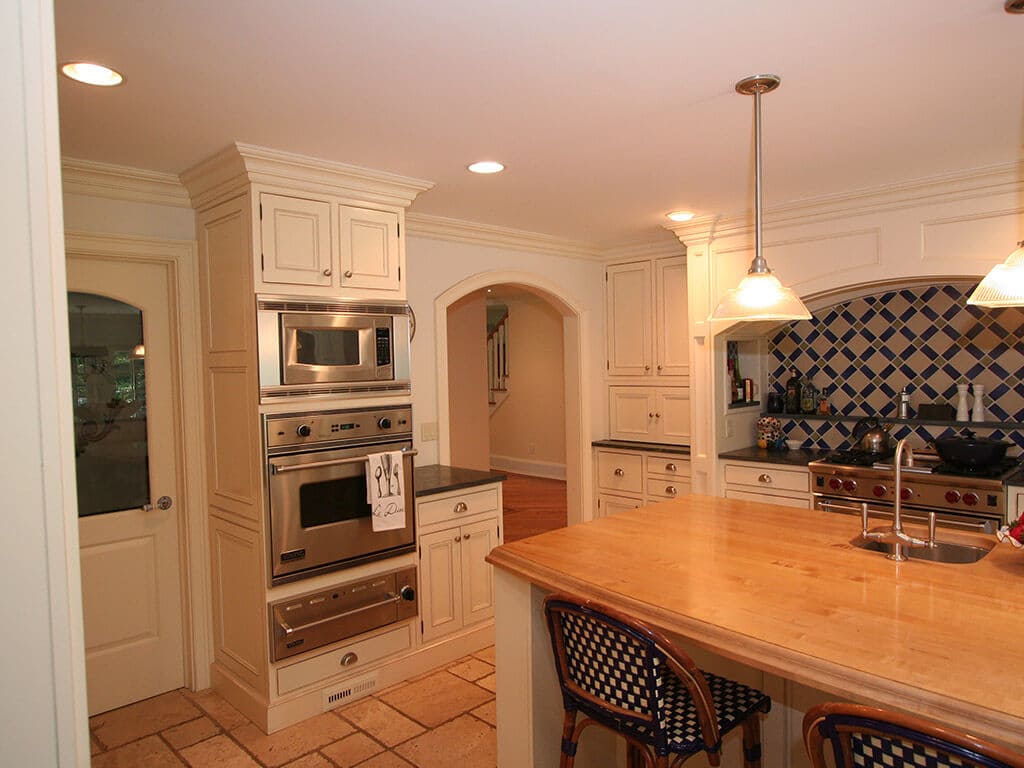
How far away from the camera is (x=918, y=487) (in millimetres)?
3576

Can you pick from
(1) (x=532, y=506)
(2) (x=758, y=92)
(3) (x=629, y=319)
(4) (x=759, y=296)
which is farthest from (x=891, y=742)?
(1) (x=532, y=506)

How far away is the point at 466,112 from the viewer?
2391mm

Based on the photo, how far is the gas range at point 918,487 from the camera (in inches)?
132

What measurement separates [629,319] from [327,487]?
283cm

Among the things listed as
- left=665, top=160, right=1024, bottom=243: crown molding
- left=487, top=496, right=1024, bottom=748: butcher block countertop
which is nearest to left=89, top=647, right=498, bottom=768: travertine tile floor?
left=487, top=496, right=1024, bottom=748: butcher block countertop

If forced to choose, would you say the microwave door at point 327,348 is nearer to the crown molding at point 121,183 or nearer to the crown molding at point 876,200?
the crown molding at point 121,183

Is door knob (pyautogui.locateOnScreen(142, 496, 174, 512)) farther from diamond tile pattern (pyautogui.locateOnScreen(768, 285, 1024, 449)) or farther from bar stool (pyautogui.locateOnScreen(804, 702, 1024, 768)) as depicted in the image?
diamond tile pattern (pyautogui.locateOnScreen(768, 285, 1024, 449))

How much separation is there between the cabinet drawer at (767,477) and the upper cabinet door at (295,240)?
276cm

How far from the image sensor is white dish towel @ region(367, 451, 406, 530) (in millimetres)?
3143

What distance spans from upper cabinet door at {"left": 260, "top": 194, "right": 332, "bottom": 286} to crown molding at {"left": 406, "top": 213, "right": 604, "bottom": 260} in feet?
3.23

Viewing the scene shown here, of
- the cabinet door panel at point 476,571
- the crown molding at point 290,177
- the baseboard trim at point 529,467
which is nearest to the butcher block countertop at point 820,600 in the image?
the cabinet door panel at point 476,571

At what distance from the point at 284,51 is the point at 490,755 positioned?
8.60 ft

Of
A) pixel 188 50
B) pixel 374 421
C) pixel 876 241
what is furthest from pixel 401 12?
pixel 876 241

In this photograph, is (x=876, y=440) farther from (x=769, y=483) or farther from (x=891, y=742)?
(x=891, y=742)
